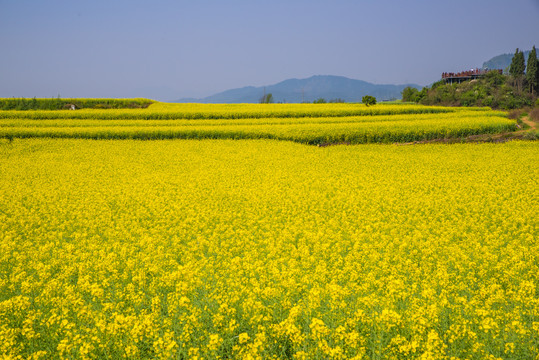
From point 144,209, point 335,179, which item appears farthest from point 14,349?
point 335,179

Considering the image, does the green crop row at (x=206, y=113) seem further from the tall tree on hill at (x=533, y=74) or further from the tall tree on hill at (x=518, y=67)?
the tall tree on hill at (x=518, y=67)

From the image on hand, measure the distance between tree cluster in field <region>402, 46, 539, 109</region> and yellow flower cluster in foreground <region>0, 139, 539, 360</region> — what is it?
5981 cm

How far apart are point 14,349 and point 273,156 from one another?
17.0 metres

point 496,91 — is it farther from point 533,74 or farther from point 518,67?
point 518,67

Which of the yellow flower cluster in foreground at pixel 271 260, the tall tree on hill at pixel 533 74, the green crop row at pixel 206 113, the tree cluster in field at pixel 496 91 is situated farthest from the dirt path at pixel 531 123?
the tall tree on hill at pixel 533 74

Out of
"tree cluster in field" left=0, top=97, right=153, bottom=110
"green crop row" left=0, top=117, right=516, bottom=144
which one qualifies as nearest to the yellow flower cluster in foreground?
"green crop row" left=0, top=117, right=516, bottom=144

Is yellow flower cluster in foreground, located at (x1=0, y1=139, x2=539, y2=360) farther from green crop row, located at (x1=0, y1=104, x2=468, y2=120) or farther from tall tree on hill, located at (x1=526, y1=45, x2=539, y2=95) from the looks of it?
tall tree on hill, located at (x1=526, y1=45, x2=539, y2=95)

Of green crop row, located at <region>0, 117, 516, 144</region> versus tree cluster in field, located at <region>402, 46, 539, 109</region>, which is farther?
tree cluster in field, located at <region>402, 46, 539, 109</region>

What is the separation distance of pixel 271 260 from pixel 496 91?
8310cm

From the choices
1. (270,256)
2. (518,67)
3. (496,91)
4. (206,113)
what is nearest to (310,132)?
(206,113)

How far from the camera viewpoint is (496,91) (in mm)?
70688

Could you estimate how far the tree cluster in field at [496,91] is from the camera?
215 feet

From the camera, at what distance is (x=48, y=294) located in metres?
5.35

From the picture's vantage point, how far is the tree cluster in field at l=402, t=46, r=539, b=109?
215 ft
